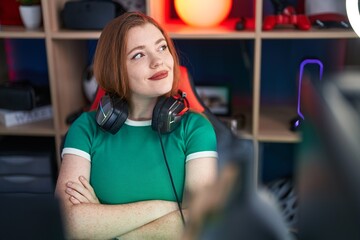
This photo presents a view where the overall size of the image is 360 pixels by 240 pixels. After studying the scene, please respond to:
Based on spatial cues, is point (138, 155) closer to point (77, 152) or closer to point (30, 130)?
point (77, 152)

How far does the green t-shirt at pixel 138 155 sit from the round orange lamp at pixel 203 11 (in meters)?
Result: 0.83

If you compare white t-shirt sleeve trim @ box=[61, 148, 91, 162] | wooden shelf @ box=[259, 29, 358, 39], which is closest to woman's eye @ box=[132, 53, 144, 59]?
white t-shirt sleeve trim @ box=[61, 148, 91, 162]

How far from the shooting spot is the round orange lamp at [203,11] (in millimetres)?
2180

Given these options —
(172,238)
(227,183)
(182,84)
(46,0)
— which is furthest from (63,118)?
(227,183)

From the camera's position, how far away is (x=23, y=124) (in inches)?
96.3

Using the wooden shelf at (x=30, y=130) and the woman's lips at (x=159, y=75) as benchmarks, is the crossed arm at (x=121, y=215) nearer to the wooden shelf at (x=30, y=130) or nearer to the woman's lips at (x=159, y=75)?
the woman's lips at (x=159, y=75)

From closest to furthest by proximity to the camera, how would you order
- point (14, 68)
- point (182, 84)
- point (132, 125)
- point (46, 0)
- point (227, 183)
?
point (227, 183) → point (132, 125) → point (182, 84) → point (46, 0) → point (14, 68)

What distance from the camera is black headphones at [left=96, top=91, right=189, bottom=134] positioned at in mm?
1429

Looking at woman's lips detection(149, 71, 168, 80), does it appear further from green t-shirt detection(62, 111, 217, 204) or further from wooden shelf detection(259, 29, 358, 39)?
wooden shelf detection(259, 29, 358, 39)

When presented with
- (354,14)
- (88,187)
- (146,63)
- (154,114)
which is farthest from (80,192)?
(354,14)

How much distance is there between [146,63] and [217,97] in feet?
3.26

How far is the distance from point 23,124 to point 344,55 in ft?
5.14

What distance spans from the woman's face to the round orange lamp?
769mm

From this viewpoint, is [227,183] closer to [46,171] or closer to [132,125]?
[132,125]
